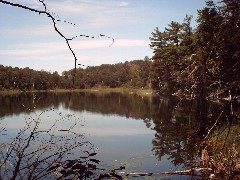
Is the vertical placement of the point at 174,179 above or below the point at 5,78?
below

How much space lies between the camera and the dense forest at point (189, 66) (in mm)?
1851

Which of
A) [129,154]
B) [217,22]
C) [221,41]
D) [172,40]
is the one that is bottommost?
[129,154]

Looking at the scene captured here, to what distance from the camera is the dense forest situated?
6.07 feet

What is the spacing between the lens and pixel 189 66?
93.0 inches

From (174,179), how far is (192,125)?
12.6m

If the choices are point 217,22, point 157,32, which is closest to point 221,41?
point 217,22

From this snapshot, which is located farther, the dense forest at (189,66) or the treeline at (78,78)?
the treeline at (78,78)

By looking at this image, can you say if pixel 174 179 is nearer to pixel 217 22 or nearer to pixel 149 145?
pixel 149 145

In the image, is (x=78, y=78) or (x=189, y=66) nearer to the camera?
(x=189, y=66)

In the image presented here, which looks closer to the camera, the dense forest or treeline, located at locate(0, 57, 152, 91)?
the dense forest

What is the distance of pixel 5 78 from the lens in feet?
379

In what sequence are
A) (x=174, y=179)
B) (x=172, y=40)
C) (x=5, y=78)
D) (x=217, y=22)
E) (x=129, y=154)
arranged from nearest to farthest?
(x=217, y=22) < (x=174, y=179) < (x=129, y=154) < (x=172, y=40) < (x=5, y=78)

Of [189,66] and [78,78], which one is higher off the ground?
[78,78]

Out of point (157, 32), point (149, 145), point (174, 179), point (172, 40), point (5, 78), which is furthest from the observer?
point (5, 78)
